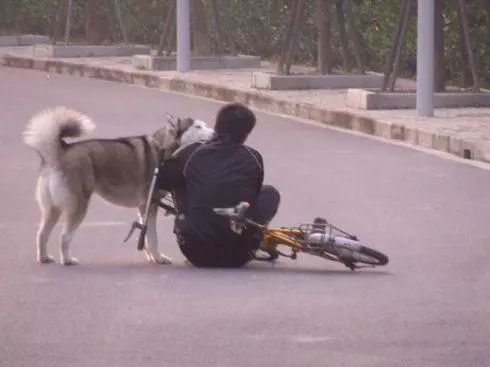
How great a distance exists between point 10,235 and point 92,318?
2983 millimetres

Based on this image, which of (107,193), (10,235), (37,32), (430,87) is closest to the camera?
(107,193)

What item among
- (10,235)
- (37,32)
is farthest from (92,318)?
(37,32)

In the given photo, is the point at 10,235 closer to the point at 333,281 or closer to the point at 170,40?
the point at 333,281

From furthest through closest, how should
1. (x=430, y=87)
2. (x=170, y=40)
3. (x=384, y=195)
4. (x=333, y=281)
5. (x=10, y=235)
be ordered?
(x=170, y=40) < (x=430, y=87) < (x=384, y=195) < (x=10, y=235) < (x=333, y=281)

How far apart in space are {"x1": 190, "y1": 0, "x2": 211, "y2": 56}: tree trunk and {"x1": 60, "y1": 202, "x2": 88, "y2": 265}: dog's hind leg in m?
16.0

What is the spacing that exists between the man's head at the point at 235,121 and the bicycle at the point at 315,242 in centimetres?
45

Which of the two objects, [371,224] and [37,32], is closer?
[371,224]

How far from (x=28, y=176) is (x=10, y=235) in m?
2.97

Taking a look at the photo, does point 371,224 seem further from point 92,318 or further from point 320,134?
point 320,134

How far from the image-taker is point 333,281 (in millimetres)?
9336

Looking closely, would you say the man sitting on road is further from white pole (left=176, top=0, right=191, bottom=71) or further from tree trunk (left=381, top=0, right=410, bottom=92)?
white pole (left=176, top=0, right=191, bottom=71)

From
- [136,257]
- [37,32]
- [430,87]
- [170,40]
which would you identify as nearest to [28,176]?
[136,257]

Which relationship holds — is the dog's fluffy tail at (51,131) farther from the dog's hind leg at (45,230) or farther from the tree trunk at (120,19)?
the tree trunk at (120,19)

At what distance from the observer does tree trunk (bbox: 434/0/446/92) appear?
18359 millimetres
